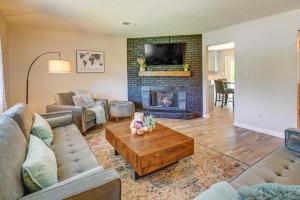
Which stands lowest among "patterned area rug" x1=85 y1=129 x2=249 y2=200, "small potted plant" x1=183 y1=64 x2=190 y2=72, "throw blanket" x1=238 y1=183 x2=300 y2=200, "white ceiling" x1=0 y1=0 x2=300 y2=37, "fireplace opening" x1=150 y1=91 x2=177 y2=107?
"patterned area rug" x1=85 y1=129 x2=249 y2=200

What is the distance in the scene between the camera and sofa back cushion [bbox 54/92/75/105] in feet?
13.6

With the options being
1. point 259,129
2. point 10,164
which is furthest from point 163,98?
point 10,164

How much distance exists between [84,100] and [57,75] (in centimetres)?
107

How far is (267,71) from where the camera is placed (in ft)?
12.4

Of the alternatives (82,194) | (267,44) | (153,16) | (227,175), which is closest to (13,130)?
(82,194)

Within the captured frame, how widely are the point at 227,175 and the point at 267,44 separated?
2787 millimetres

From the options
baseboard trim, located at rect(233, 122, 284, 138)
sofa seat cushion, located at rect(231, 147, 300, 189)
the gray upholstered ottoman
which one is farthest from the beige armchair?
baseboard trim, located at rect(233, 122, 284, 138)

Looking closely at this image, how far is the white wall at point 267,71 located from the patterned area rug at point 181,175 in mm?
1694

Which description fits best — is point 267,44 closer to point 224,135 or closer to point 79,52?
point 224,135

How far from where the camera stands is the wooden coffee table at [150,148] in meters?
2.01

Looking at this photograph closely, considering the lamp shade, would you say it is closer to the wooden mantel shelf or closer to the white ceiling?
the white ceiling

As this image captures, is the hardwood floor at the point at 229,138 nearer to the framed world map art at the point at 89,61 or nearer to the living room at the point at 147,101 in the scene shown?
the living room at the point at 147,101

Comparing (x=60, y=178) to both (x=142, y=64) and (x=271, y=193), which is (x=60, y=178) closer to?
(x=271, y=193)

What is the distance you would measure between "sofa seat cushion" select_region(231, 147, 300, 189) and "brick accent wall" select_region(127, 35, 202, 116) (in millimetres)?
3664
